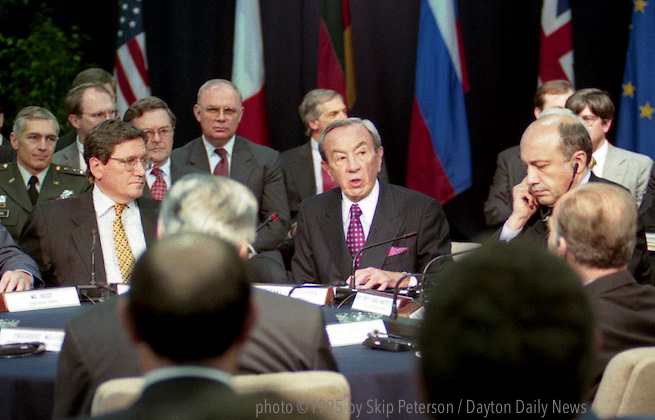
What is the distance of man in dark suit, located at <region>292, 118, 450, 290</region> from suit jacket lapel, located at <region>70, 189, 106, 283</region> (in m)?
0.98

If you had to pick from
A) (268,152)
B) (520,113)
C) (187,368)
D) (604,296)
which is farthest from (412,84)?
(187,368)

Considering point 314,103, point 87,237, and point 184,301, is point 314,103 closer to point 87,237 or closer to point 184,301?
point 87,237

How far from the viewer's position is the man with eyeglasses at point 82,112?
538cm

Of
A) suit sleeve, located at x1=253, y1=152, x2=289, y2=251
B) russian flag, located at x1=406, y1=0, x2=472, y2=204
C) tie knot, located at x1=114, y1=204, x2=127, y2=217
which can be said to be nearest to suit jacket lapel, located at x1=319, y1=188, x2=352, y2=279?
tie knot, located at x1=114, y1=204, x2=127, y2=217

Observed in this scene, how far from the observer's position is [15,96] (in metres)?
6.73

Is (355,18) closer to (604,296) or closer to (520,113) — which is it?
(520,113)

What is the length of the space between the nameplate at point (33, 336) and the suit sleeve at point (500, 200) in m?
3.44

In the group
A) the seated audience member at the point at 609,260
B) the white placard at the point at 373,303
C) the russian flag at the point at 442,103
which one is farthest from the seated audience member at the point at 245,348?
the russian flag at the point at 442,103

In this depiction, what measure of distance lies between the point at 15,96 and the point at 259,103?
2.20 meters

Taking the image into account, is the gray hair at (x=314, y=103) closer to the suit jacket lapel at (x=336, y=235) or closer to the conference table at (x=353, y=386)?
the suit jacket lapel at (x=336, y=235)

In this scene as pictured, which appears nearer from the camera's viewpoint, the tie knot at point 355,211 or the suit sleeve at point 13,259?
the suit sleeve at point 13,259

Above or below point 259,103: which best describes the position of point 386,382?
below

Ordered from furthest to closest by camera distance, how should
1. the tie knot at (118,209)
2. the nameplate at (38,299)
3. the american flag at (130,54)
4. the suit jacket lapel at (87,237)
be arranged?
the american flag at (130,54) → the tie knot at (118,209) → the suit jacket lapel at (87,237) → the nameplate at (38,299)

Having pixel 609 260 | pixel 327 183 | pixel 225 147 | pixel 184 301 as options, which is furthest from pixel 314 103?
pixel 184 301
